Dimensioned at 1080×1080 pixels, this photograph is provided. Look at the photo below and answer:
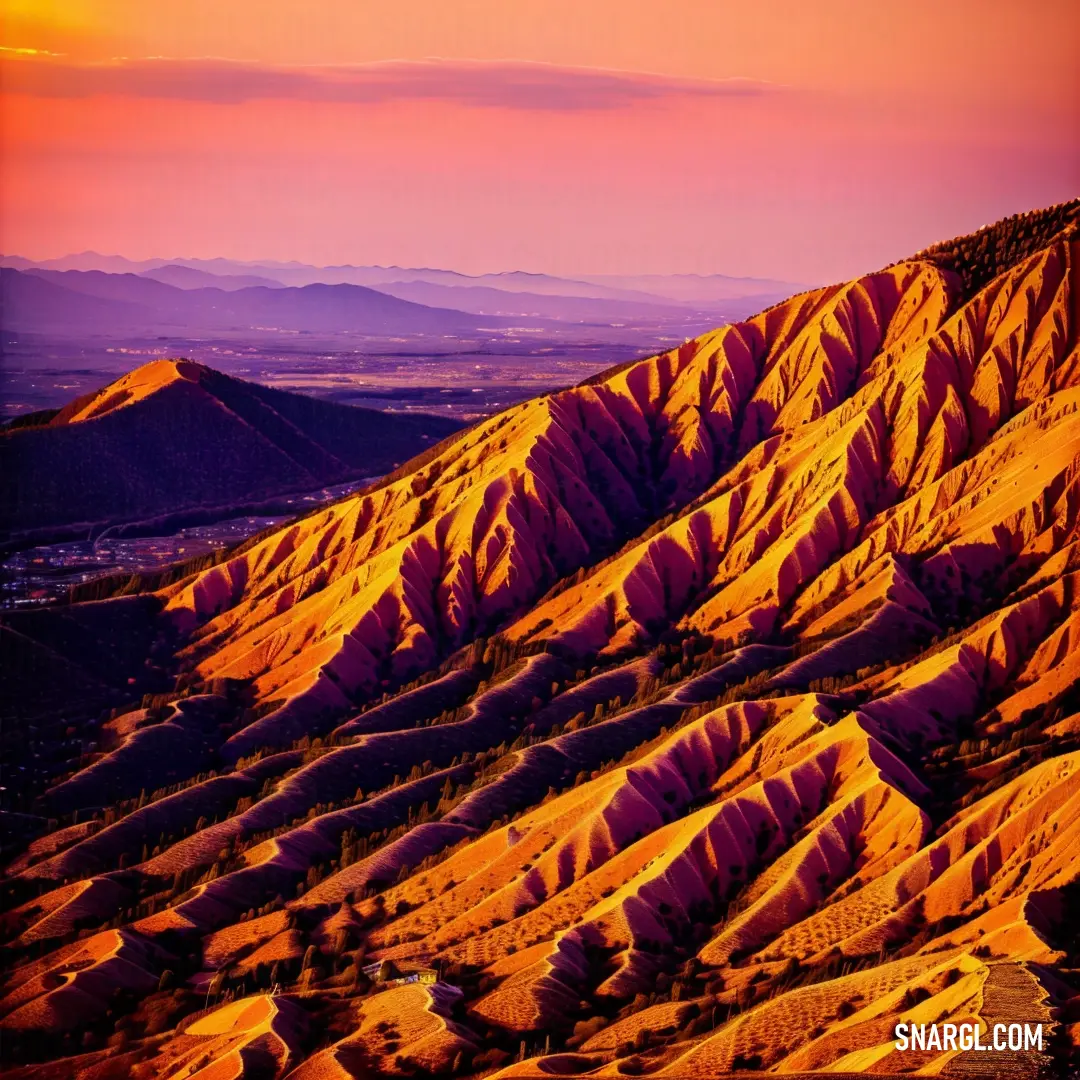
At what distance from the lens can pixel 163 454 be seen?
548ft

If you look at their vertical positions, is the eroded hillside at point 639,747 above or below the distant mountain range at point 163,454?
below

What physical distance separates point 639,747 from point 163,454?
9076 centimetres

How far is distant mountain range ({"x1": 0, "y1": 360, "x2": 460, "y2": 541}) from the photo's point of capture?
6088 inches

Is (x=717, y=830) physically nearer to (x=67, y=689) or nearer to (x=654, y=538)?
(x=654, y=538)

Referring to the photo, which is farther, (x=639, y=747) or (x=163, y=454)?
(x=163, y=454)

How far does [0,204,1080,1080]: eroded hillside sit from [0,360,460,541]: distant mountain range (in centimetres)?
3986

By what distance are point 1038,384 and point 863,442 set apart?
9.32 metres

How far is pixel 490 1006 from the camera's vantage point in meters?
63.6

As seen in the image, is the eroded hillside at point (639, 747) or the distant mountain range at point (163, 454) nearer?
the eroded hillside at point (639, 747)

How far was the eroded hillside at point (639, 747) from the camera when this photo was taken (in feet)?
205

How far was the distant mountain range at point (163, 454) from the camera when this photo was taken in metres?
155

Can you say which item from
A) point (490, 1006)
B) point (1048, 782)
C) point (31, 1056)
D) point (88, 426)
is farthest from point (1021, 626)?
point (88, 426)

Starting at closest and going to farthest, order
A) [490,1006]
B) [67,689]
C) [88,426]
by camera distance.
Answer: [490,1006], [67,689], [88,426]

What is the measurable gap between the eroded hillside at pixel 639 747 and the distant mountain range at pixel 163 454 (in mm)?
39860
